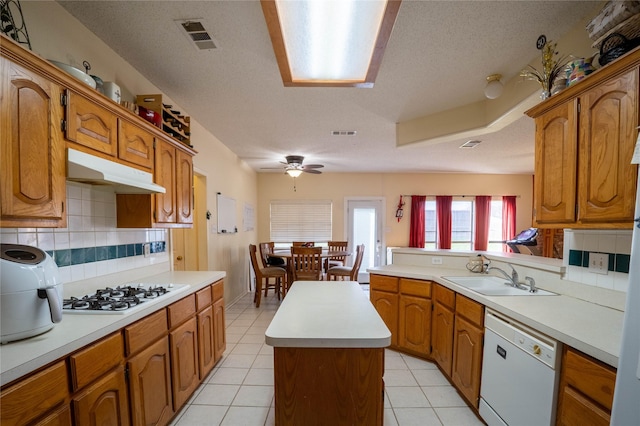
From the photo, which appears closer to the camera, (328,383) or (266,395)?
(328,383)

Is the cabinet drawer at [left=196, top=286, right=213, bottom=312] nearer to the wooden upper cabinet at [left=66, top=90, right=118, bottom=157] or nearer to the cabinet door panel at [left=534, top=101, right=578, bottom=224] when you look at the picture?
the wooden upper cabinet at [left=66, top=90, right=118, bottom=157]

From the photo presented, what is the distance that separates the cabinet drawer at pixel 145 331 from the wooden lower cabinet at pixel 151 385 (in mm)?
43

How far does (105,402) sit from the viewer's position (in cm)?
112

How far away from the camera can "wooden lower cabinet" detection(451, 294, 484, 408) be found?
5.54 feet

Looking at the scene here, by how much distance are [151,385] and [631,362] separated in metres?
2.08

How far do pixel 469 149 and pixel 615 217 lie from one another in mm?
2961

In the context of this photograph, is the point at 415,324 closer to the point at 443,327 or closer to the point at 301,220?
the point at 443,327

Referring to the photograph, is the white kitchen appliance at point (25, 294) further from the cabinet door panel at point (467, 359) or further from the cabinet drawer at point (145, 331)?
the cabinet door panel at point (467, 359)

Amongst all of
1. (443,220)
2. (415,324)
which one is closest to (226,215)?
(415,324)

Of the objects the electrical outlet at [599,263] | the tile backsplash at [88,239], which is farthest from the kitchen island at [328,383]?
the electrical outlet at [599,263]

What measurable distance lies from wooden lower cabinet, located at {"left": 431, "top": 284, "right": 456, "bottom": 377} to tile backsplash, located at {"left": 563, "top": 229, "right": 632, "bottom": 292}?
2.47ft

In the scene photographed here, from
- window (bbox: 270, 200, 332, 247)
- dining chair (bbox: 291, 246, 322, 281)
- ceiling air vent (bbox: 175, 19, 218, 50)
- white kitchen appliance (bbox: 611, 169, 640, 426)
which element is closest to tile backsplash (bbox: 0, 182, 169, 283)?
ceiling air vent (bbox: 175, 19, 218, 50)

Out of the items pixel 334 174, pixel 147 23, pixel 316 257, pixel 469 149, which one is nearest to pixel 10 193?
pixel 147 23

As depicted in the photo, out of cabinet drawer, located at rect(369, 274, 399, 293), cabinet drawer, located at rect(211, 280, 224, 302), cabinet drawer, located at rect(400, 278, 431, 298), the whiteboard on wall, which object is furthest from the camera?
the whiteboard on wall
